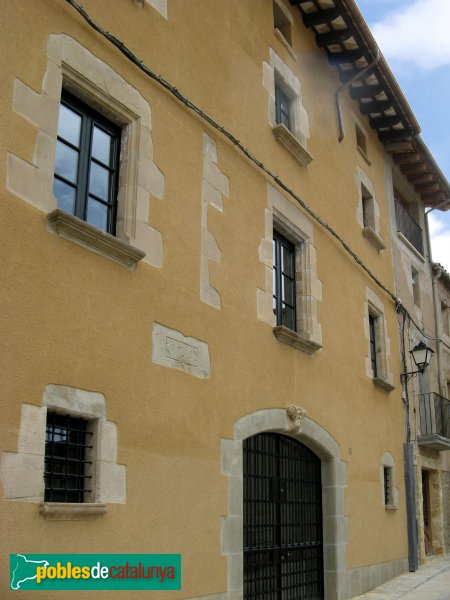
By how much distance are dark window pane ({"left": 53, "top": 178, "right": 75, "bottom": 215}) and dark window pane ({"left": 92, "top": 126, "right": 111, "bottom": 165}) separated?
54cm

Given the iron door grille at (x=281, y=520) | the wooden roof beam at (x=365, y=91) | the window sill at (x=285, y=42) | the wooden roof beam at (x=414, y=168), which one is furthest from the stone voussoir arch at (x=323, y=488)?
the wooden roof beam at (x=414, y=168)

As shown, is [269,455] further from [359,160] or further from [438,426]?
[438,426]

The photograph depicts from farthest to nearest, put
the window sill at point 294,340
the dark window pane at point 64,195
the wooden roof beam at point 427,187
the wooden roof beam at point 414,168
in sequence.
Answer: the wooden roof beam at point 427,187, the wooden roof beam at point 414,168, the window sill at point 294,340, the dark window pane at point 64,195

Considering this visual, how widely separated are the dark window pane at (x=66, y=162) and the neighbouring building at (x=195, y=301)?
0.02 meters

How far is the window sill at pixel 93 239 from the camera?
208 inches

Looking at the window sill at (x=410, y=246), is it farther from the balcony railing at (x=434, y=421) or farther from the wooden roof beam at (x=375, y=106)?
the balcony railing at (x=434, y=421)

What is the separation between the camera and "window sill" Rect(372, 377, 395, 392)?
11.5 m

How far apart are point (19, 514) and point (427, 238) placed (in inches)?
576

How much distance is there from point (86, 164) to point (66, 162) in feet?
0.73

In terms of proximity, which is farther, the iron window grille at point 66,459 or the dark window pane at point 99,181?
the dark window pane at point 99,181

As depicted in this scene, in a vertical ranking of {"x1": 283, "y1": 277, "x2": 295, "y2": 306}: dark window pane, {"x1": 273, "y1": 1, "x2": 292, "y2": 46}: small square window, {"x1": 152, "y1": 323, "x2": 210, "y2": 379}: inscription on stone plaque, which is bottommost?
{"x1": 152, "y1": 323, "x2": 210, "y2": 379}: inscription on stone plaque

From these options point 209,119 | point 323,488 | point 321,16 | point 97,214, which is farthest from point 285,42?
point 323,488

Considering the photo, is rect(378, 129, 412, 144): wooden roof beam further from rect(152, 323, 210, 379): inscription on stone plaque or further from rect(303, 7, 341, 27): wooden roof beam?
rect(152, 323, 210, 379): inscription on stone plaque

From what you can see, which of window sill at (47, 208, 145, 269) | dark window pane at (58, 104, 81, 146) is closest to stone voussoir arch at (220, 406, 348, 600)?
window sill at (47, 208, 145, 269)
